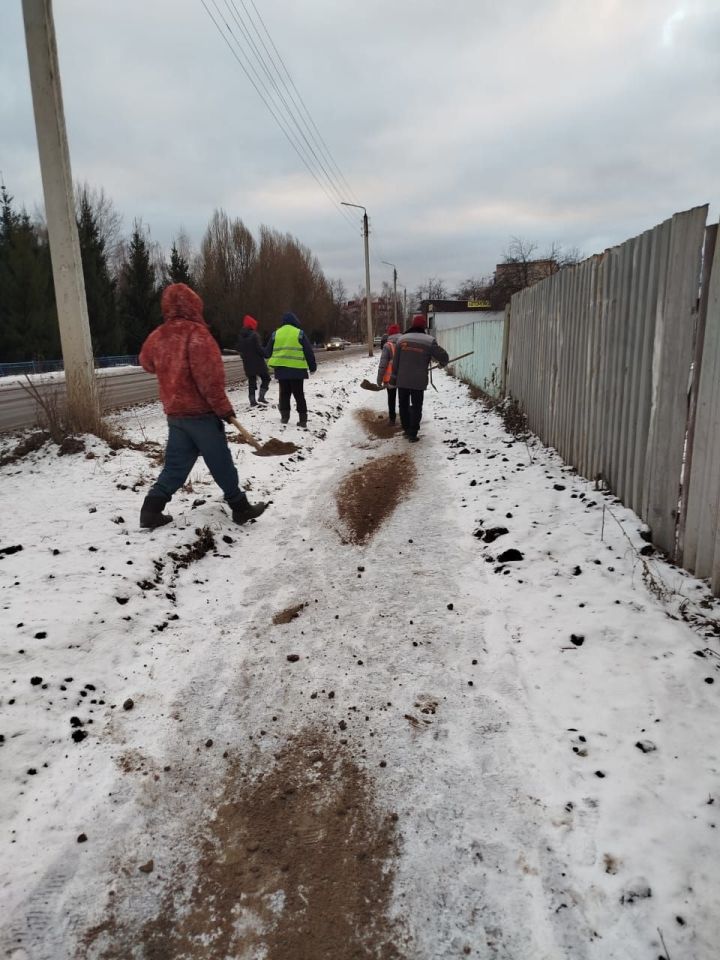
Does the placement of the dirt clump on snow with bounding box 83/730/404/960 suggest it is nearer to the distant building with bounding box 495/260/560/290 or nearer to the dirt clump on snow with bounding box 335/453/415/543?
the dirt clump on snow with bounding box 335/453/415/543

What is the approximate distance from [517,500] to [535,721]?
115 inches

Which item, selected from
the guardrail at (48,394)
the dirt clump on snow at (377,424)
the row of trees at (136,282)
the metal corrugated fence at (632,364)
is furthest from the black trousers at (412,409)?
the row of trees at (136,282)

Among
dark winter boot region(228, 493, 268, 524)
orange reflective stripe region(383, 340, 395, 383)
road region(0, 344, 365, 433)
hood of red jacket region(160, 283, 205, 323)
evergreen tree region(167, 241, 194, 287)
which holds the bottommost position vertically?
dark winter boot region(228, 493, 268, 524)

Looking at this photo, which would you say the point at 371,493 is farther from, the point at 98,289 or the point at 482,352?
the point at 98,289

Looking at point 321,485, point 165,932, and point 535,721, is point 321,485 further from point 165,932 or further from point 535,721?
point 165,932

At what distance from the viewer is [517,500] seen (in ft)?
16.8

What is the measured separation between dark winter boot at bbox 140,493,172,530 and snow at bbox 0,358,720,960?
0.33 feet

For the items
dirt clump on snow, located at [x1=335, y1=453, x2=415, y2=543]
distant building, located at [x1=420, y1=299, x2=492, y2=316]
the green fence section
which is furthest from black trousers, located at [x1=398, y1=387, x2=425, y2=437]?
distant building, located at [x1=420, y1=299, x2=492, y2=316]

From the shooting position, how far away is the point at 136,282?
42.5m

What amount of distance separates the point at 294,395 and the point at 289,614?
635 centimetres

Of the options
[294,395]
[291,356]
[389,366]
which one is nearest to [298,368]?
[291,356]

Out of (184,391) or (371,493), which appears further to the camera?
(371,493)

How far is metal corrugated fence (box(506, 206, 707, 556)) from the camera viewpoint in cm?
345

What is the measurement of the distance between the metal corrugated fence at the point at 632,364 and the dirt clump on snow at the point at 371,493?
1.91 m
